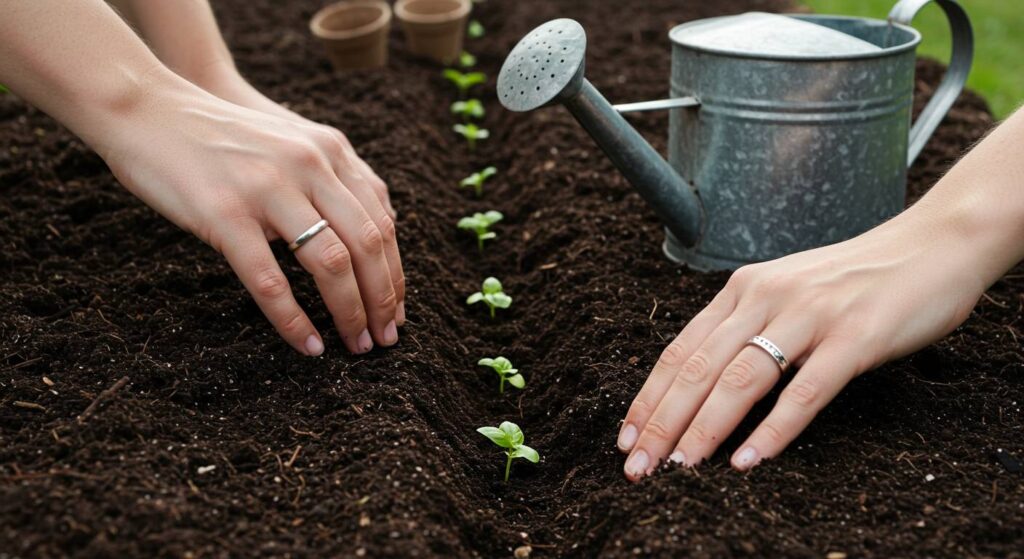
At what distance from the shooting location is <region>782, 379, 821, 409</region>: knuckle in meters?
1.63

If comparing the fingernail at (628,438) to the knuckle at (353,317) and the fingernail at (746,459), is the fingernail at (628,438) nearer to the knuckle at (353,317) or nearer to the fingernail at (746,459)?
the fingernail at (746,459)

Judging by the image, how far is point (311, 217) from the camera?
1.80 meters

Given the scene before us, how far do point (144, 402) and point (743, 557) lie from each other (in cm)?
107

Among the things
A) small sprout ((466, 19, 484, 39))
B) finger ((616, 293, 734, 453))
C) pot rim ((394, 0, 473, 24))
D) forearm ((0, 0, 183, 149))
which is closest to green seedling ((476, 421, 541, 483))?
finger ((616, 293, 734, 453))

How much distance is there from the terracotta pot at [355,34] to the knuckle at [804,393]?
121 inches

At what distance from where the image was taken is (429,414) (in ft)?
6.52

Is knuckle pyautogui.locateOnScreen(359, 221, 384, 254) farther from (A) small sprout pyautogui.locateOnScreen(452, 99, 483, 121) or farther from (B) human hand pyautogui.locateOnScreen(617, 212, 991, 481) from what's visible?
(A) small sprout pyautogui.locateOnScreen(452, 99, 483, 121)

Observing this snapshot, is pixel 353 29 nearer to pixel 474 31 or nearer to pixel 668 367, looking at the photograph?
pixel 474 31

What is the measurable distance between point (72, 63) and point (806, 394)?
1398mm

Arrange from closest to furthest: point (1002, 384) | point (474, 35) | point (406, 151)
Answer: point (1002, 384)
point (406, 151)
point (474, 35)

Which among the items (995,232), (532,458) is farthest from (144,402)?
(995,232)

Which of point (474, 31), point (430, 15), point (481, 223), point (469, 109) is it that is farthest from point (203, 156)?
point (474, 31)

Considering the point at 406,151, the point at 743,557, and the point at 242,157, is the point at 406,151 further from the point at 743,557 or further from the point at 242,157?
the point at 743,557

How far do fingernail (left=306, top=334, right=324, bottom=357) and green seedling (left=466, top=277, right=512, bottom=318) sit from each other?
0.58 m
